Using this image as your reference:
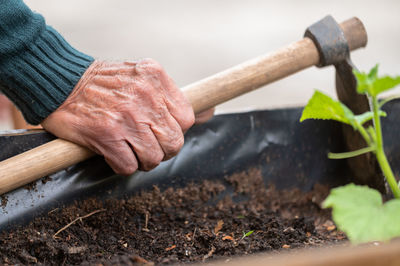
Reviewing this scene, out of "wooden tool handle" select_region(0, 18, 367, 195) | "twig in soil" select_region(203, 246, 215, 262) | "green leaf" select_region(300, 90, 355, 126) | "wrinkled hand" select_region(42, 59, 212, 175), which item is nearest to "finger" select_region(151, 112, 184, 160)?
"wrinkled hand" select_region(42, 59, 212, 175)

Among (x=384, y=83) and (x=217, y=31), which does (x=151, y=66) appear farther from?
(x=217, y=31)

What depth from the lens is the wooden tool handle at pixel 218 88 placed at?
107cm

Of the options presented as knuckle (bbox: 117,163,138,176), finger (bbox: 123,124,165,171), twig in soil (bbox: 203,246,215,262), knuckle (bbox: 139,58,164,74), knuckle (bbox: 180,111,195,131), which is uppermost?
knuckle (bbox: 139,58,164,74)

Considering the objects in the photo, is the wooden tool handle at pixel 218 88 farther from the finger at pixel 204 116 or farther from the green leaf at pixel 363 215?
the green leaf at pixel 363 215

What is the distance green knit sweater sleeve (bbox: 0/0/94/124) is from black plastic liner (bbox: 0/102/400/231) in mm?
225

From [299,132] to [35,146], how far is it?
929 millimetres

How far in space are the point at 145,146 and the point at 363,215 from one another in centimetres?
71

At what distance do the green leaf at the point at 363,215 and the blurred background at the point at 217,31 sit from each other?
11.8 feet

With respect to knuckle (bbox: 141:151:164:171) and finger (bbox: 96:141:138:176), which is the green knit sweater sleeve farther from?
knuckle (bbox: 141:151:164:171)

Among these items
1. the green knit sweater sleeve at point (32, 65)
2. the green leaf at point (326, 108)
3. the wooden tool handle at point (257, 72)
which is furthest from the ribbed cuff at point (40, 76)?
the green leaf at point (326, 108)

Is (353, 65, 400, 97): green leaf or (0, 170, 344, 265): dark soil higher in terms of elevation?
(353, 65, 400, 97): green leaf

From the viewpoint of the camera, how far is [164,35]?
6.93 m

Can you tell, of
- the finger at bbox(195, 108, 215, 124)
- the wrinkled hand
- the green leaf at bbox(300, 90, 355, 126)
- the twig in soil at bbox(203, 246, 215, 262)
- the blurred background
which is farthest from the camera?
the blurred background

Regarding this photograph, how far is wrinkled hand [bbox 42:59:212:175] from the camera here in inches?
45.8
